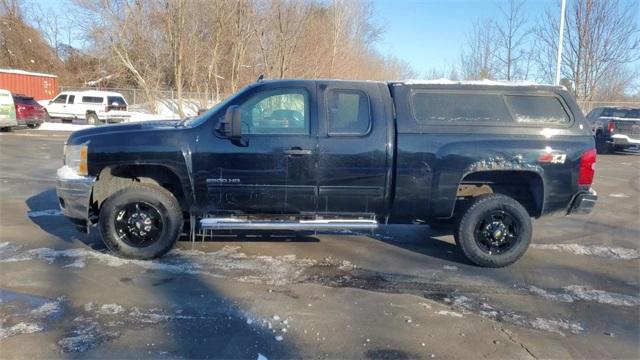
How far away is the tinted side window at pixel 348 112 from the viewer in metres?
5.79

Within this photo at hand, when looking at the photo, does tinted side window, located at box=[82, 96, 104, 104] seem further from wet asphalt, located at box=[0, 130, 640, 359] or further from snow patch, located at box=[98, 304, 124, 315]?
snow patch, located at box=[98, 304, 124, 315]

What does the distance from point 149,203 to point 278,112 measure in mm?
1684

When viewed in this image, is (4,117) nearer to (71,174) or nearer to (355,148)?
(71,174)

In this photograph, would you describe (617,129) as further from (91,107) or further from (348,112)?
(91,107)

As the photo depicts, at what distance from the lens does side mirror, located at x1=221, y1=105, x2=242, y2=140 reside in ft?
18.1

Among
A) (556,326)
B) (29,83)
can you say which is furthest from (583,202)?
(29,83)

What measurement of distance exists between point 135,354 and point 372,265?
2865 mm

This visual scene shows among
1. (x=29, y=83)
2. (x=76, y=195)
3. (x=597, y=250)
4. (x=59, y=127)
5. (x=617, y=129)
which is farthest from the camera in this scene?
(x=29, y=83)

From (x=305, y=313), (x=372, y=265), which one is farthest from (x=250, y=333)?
(x=372, y=265)

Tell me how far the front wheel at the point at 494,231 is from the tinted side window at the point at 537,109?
0.91m

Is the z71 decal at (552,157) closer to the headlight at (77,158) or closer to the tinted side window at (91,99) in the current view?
the headlight at (77,158)

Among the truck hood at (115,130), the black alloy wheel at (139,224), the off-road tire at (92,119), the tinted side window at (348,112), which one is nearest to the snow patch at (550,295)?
the tinted side window at (348,112)

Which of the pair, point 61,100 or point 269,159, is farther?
point 61,100

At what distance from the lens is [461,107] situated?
589cm
